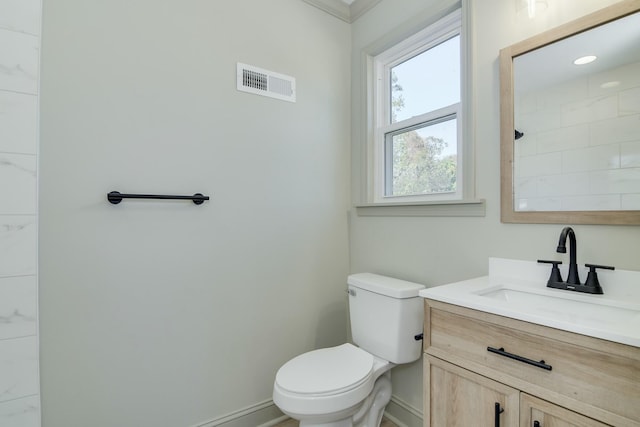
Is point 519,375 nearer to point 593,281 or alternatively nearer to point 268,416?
point 593,281

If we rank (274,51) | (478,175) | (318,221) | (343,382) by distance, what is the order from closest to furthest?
(343,382) < (478,175) < (274,51) < (318,221)

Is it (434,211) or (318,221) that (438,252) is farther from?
(318,221)

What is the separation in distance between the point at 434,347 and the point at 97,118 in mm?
1649

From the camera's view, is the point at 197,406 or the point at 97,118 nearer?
the point at 97,118

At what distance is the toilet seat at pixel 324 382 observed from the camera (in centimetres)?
124

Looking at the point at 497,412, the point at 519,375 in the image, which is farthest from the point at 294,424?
the point at 519,375

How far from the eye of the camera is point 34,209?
3.90 feet

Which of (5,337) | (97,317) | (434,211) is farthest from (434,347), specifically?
(5,337)

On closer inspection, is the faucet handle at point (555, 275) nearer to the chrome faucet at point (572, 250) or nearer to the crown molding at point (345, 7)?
the chrome faucet at point (572, 250)

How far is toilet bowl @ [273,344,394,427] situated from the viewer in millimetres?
1241

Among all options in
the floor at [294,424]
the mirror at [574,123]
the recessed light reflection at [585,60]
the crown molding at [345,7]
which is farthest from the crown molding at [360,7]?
the floor at [294,424]

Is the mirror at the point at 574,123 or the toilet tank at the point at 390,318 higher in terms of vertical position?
the mirror at the point at 574,123

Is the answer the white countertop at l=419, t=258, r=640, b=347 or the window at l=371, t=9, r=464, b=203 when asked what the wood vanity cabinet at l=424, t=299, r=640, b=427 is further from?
the window at l=371, t=9, r=464, b=203

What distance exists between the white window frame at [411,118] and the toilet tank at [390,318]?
490 millimetres
